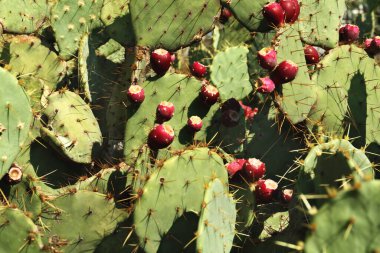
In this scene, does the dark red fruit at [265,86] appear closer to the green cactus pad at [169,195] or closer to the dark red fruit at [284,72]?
the dark red fruit at [284,72]

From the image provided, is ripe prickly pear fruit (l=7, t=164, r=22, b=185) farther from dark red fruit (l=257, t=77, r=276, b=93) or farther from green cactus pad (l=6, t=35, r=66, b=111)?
dark red fruit (l=257, t=77, r=276, b=93)

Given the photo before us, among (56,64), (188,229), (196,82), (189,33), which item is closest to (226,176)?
(188,229)

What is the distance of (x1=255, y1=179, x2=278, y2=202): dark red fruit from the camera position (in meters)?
2.65

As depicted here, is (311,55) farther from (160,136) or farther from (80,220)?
(80,220)

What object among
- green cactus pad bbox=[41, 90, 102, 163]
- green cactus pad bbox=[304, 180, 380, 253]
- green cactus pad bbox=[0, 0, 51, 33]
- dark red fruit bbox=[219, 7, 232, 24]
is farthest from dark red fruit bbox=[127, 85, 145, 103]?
green cactus pad bbox=[304, 180, 380, 253]

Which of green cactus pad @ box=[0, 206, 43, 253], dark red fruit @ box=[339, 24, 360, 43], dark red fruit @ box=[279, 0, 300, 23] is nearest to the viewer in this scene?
green cactus pad @ box=[0, 206, 43, 253]

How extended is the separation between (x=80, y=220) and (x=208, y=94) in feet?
2.56

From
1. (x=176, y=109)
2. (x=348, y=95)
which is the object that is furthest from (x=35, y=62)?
(x=348, y=95)

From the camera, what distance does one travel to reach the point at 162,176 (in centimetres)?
243

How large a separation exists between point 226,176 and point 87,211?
60 cm

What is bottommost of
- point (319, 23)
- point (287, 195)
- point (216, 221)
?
point (287, 195)

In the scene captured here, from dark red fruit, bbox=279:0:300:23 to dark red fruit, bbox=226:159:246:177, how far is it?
2.34 feet

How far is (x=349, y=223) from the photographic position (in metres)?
1.64

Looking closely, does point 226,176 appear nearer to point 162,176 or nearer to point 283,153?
point 162,176
